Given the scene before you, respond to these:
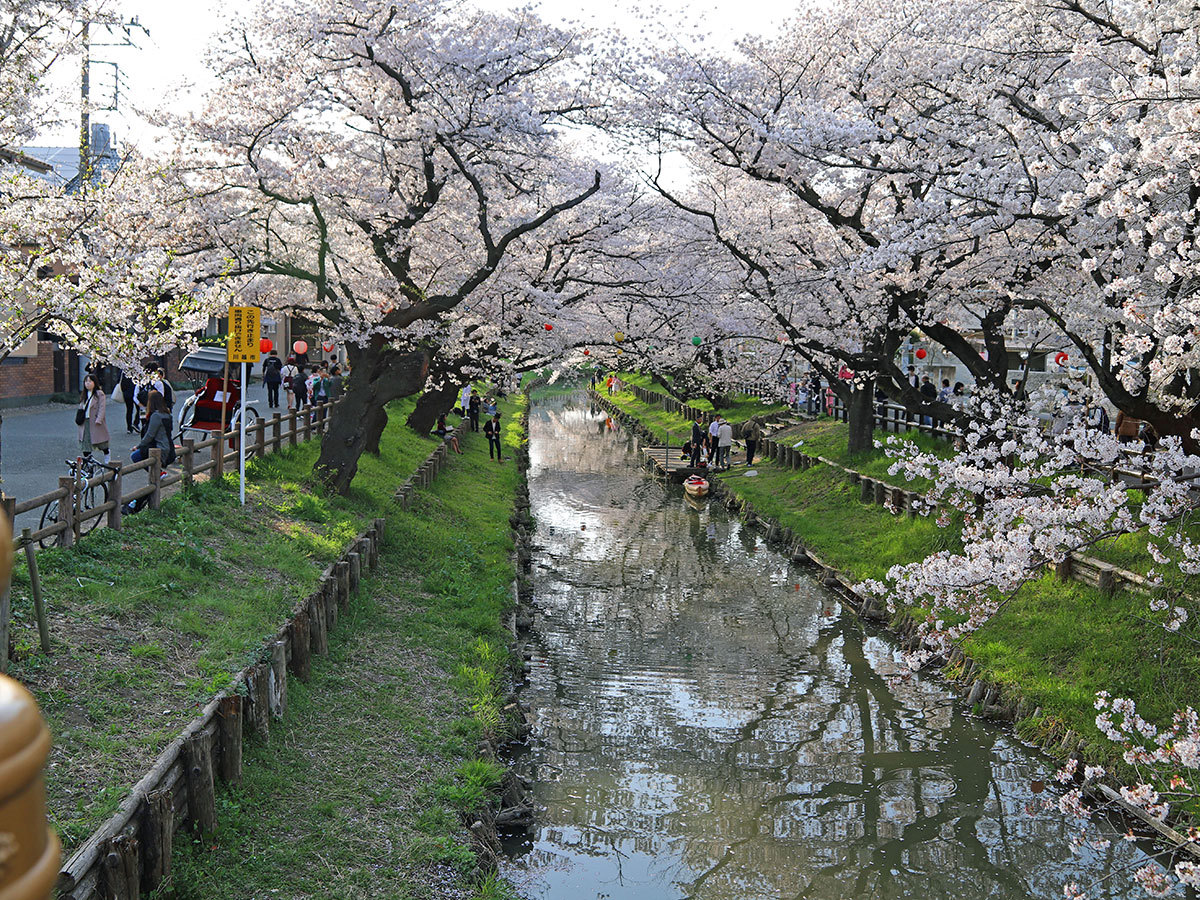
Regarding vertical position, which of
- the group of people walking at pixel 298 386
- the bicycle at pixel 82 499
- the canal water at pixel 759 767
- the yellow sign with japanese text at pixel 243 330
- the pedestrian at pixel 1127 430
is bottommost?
the canal water at pixel 759 767

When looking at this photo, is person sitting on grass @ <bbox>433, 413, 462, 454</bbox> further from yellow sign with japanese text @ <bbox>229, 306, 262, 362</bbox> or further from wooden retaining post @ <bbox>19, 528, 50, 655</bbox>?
wooden retaining post @ <bbox>19, 528, 50, 655</bbox>

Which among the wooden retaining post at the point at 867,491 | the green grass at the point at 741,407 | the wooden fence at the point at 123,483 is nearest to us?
the wooden fence at the point at 123,483

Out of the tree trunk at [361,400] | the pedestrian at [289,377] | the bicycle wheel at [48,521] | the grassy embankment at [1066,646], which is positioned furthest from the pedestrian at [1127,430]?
the pedestrian at [289,377]

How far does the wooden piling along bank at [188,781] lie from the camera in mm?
5234

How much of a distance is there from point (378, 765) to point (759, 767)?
4.27 metres

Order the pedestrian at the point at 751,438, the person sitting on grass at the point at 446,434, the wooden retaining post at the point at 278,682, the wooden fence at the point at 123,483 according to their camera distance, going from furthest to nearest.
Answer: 1. the pedestrian at the point at 751,438
2. the person sitting on grass at the point at 446,434
3. the wooden fence at the point at 123,483
4. the wooden retaining post at the point at 278,682

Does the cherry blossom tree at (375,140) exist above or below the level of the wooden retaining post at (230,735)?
above

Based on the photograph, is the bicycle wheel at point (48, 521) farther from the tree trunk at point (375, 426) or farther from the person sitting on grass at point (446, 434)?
the person sitting on grass at point (446, 434)

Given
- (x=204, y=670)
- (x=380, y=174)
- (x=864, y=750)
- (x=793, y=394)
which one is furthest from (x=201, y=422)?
(x=793, y=394)

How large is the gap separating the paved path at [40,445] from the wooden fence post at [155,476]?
57.3 inches

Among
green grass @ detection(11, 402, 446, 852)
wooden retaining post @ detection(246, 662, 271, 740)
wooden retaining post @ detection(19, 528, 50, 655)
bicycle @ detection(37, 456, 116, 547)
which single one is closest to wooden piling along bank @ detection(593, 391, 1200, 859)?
wooden retaining post @ detection(246, 662, 271, 740)

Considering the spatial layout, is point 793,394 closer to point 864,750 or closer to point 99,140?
point 99,140

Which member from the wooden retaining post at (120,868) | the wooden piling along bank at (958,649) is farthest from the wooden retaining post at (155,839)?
the wooden piling along bank at (958,649)

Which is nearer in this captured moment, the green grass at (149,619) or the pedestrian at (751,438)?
the green grass at (149,619)
